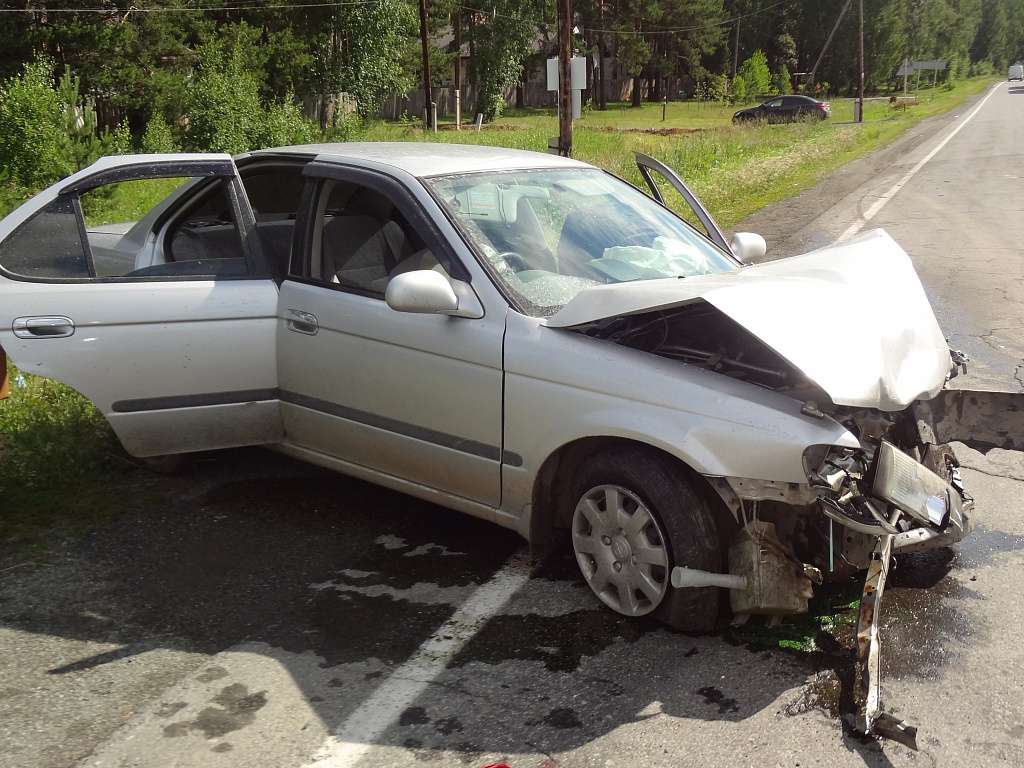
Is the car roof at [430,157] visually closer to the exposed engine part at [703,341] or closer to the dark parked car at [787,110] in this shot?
the exposed engine part at [703,341]

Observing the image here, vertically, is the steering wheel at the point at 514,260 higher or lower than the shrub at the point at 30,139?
lower

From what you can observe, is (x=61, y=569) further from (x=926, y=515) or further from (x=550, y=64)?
(x=550, y=64)

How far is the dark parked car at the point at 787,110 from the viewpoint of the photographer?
4562 centimetres

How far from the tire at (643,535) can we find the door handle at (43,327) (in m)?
2.40

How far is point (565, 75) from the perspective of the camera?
1480 centimetres

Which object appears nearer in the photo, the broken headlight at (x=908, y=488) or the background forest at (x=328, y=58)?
the broken headlight at (x=908, y=488)

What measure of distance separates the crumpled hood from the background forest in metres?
16.7

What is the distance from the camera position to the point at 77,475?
5.16m

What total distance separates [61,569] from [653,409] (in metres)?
2.59

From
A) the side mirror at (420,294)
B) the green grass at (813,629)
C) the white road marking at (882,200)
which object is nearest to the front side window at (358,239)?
the side mirror at (420,294)

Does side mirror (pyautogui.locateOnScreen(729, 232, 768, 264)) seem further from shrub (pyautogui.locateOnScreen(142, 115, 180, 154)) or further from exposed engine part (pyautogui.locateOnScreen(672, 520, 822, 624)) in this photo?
shrub (pyautogui.locateOnScreen(142, 115, 180, 154))

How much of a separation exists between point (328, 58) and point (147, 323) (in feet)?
139

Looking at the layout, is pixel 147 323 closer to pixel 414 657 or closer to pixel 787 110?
pixel 414 657

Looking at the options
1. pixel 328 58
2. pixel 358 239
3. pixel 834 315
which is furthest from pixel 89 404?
pixel 328 58
